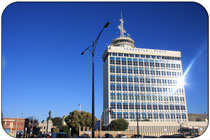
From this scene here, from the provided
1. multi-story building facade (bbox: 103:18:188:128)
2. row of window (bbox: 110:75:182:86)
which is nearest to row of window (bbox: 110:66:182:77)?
multi-story building facade (bbox: 103:18:188:128)

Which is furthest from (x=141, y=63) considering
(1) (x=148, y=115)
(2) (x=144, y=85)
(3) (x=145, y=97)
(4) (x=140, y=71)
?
(1) (x=148, y=115)

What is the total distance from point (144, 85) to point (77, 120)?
32897mm

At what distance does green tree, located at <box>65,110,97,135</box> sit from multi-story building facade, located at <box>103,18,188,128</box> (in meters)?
10.2

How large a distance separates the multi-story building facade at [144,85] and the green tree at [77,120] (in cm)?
1016

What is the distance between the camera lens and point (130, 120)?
73.0 m

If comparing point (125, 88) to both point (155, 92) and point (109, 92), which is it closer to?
point (109, 92)

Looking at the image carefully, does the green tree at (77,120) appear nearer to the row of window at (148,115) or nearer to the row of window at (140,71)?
the row of window at (148,115)

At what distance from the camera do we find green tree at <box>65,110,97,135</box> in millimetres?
64106

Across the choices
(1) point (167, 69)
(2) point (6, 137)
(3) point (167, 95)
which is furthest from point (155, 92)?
(2) point (6, 137)

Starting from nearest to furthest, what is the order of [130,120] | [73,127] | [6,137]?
[6,137] < [73,127] < [130,120]

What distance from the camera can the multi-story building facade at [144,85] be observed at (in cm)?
7519

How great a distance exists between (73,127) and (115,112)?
59.4ft

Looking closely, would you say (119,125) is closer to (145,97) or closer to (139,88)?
(145,97)

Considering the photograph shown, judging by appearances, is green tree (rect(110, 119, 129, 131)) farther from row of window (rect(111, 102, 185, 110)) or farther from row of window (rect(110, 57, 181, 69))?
row of window (rect(110, 57, 181, 69))
